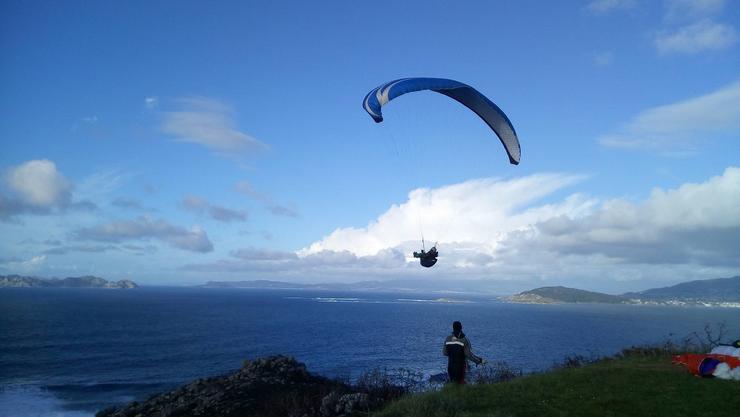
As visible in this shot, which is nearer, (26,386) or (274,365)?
(274,365)

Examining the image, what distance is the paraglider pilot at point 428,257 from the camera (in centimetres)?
1411

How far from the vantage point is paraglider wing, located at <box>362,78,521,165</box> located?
46.8ft

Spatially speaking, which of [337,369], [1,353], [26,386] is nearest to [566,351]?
[337,369]

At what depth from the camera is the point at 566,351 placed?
53875 mm

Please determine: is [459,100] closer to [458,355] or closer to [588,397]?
[458,355]

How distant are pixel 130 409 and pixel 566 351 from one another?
48.2 m

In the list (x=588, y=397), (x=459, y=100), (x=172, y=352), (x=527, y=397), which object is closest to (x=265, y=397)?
(x=527, y=397)

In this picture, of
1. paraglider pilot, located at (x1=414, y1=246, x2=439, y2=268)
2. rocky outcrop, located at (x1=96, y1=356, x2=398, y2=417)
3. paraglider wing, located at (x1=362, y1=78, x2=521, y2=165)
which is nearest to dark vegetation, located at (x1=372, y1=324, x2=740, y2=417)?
rocky outcrop, located at (x1=96, y1=356, x2=398, y2=417)

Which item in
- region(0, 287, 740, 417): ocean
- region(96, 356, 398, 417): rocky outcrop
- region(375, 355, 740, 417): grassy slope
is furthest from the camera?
region(0, 287, 740, 417): ocean

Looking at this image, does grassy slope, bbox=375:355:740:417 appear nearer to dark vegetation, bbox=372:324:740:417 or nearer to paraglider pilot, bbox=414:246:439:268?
dark vegetation, bbox=372:324:740:417

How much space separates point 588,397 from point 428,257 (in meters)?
5.74

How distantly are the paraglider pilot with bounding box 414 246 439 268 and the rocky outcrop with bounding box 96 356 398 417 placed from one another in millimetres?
4063

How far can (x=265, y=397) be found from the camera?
1623 centimetres

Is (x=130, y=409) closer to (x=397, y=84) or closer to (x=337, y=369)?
(x=397, y=84)
